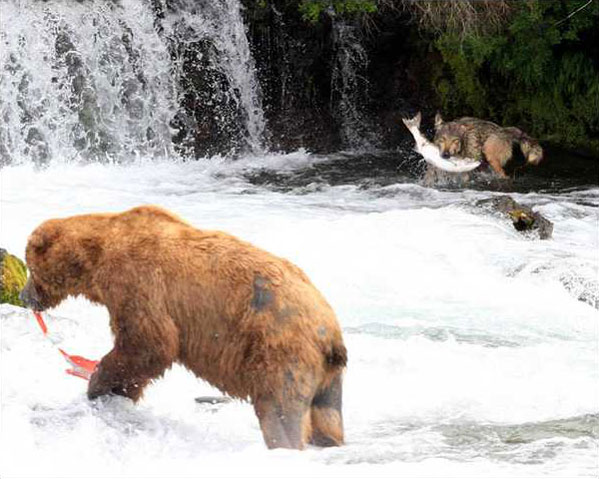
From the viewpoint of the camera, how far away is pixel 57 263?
5570mm

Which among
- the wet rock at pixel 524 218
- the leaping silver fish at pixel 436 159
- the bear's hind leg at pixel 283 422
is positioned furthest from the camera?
the leaping silver fish at pixel 436 159

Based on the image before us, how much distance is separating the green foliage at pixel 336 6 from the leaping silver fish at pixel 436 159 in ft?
6.58

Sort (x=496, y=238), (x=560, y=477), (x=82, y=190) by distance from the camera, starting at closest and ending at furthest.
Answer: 1. (x=560, y=477)
2. (x=496, y=238)
3. (x=82, y=190)

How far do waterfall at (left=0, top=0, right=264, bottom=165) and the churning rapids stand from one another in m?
0.03

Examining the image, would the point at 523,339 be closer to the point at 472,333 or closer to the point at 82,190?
the point at 472,333

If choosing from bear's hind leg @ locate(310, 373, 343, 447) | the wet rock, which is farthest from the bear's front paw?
the wet rock

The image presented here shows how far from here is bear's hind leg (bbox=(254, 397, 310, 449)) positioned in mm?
5020

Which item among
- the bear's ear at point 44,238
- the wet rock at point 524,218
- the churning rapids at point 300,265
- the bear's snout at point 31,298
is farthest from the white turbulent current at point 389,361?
the bear's ear at point 44,238

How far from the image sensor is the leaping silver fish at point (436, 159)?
1403cm

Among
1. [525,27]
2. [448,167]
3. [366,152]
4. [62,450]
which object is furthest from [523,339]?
[366,152]

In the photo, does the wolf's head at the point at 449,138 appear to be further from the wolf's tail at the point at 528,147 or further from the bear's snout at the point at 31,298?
the bear's snout at the point at 31,298

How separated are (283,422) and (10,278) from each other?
11.1ft

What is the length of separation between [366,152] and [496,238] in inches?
251

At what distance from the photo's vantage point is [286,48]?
1716cm
